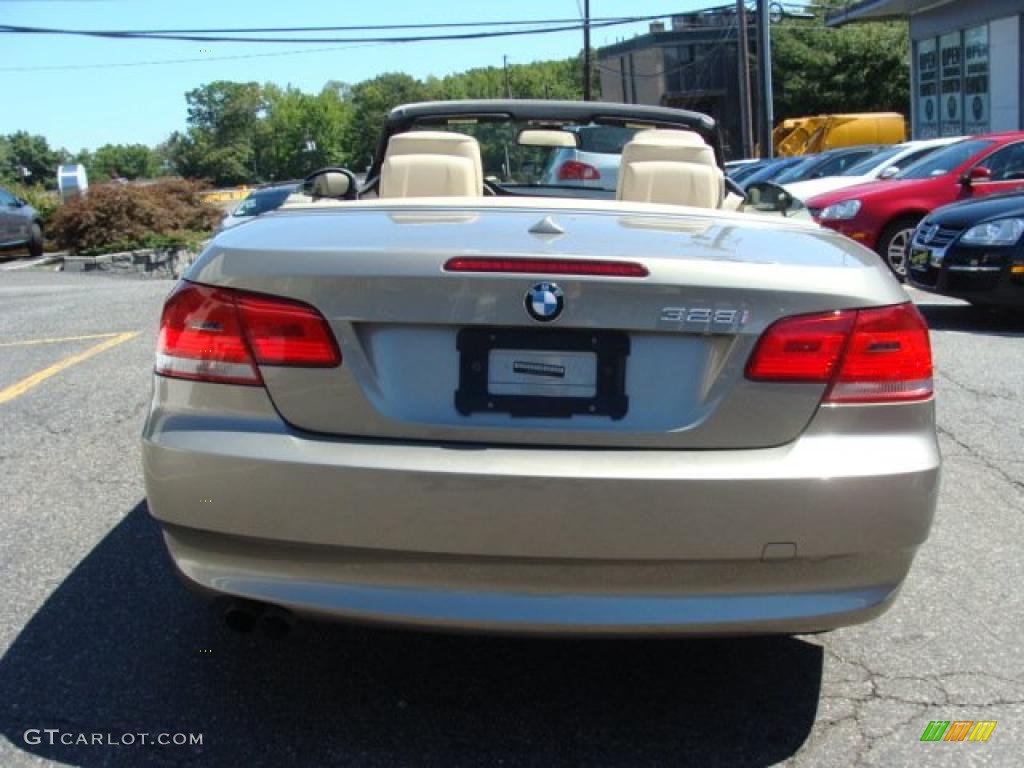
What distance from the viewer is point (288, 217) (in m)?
3.21

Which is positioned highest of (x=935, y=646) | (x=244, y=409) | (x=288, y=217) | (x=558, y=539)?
(x=288, y=217)

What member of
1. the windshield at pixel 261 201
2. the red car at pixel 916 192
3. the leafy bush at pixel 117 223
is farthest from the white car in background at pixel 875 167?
the leafy bush at pixel 117 223

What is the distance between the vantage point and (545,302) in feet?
8.50

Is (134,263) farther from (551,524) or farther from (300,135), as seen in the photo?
(300,135)

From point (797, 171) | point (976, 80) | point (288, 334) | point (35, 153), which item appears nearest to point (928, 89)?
point (976, 80)

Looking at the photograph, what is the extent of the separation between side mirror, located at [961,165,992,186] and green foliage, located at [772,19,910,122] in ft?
141

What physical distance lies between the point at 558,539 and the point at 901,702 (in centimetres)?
120

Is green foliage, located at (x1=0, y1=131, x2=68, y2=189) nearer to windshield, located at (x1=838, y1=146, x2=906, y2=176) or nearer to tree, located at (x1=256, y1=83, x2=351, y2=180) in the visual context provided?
tree, located at (x1=256, y1=83, x2=351, y2=180)

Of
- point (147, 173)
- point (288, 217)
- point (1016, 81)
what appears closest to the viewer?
point (288, 217)

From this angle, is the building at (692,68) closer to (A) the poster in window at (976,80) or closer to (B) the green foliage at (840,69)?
(B) the green foliage at (840,69)

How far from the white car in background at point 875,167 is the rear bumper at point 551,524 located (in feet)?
39.2

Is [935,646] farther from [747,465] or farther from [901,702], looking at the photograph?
[747,465]

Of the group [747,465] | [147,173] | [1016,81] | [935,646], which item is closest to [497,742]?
[747,465]

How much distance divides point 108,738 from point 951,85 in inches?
1145
